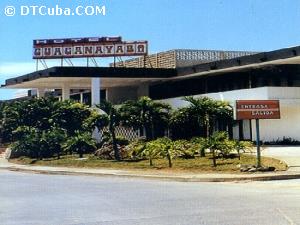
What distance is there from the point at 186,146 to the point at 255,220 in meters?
18.9

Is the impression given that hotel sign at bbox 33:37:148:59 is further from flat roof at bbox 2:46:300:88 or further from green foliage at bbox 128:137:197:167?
green foliage at bbox 128:137:197:167

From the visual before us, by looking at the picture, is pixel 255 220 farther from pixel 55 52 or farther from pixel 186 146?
pixel 55 52

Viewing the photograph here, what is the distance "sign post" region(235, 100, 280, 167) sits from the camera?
76.8 feet

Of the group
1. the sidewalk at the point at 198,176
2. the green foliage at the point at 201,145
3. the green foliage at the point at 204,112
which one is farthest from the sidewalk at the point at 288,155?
the green foliage at the point at 201,145

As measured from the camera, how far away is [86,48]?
173ft

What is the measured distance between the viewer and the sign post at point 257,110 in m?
23.4

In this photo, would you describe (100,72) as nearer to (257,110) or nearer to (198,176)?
(257,110)

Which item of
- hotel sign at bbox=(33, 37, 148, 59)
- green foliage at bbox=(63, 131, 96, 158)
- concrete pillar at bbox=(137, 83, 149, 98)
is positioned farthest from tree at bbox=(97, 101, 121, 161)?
concrete pillar at bbox=(137, 83, 149, 98)

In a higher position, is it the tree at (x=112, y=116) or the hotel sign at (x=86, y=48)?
the hotel sign at (x=86, y=48)

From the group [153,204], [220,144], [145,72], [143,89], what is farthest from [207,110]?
[143,89]

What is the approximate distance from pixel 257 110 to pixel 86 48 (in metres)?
31.3

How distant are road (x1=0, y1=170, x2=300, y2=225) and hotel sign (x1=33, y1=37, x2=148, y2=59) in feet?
108

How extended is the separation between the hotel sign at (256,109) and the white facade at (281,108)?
533 inches

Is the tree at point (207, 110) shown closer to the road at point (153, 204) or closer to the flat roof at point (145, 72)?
the flat roof at point (145, 72)
